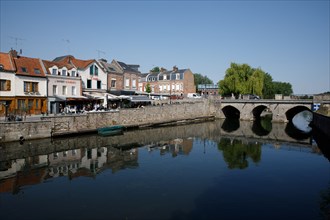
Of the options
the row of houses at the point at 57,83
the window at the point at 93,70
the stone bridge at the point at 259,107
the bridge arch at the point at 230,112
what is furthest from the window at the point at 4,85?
the bridge arch at the point at 230,112


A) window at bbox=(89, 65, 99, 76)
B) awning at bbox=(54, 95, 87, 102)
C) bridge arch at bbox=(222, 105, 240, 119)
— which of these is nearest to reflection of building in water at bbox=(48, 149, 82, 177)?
awning at bbox=(54, 95, 87, 102)

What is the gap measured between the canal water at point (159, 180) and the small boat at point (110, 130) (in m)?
3.78

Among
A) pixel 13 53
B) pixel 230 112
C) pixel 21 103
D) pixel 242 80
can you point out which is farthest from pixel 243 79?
pixel 21 103

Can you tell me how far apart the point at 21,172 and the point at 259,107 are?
54482 millimetres

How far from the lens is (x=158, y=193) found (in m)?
15.9

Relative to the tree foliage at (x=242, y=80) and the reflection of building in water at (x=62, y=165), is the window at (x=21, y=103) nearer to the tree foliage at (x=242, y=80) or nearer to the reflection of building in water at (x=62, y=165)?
the reflection of building in water at (x=62, y=165)

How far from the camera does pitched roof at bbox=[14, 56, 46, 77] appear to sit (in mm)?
35550

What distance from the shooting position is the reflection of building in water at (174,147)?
92.9 feet

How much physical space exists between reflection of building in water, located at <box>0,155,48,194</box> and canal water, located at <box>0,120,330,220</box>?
0.22 feet

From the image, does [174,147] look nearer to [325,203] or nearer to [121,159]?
[121,159]

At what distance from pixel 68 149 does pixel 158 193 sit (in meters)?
15.0

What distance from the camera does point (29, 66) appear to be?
37.1 metres

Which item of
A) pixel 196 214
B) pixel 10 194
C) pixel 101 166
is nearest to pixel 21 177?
pixel 10 194

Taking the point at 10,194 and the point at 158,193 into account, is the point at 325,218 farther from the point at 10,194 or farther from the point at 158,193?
the point at 10,194
